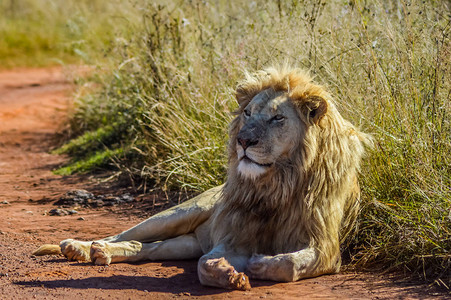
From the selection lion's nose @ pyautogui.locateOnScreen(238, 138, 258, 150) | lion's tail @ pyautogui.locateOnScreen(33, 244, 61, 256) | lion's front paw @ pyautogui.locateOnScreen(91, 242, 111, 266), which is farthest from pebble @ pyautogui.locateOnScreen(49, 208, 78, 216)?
lion's nose @ pyautogui.locateOnScreen(238, 138, 258, 150)

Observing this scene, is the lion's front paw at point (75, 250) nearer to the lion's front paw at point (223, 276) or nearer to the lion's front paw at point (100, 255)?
the lion's front paw at point (100, 255)

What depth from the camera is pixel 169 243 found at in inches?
220

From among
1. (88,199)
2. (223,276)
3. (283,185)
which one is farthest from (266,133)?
(88,199)

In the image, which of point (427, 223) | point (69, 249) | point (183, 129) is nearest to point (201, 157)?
point (183, 129)

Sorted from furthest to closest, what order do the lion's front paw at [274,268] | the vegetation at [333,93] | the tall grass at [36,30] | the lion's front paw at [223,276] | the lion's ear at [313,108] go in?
the tall grass at [36,30], the vegetation at [333,93], the lion's ear at [313,108], the lion's front paw at [274,268], the lion's front paw at [223,276]

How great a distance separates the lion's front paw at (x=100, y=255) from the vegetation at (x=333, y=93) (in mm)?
1373

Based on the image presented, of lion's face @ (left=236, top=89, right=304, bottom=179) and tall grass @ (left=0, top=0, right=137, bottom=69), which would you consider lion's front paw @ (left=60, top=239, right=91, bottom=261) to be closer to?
lion's face @ (left=236, top=89, right=304, bottom=179)

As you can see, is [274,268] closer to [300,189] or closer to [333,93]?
[300,189]

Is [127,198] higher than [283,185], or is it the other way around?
[283,185]

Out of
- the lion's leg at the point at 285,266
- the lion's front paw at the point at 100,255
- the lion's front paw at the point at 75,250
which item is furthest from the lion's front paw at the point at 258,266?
the lion's front paw at the point at 75,250

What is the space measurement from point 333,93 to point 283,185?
4.34ft

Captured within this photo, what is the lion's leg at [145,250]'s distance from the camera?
5199mm

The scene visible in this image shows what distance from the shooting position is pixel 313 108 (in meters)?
4.83

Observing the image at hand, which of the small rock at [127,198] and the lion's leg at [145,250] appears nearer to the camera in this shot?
the lion's leg at [145,250]
